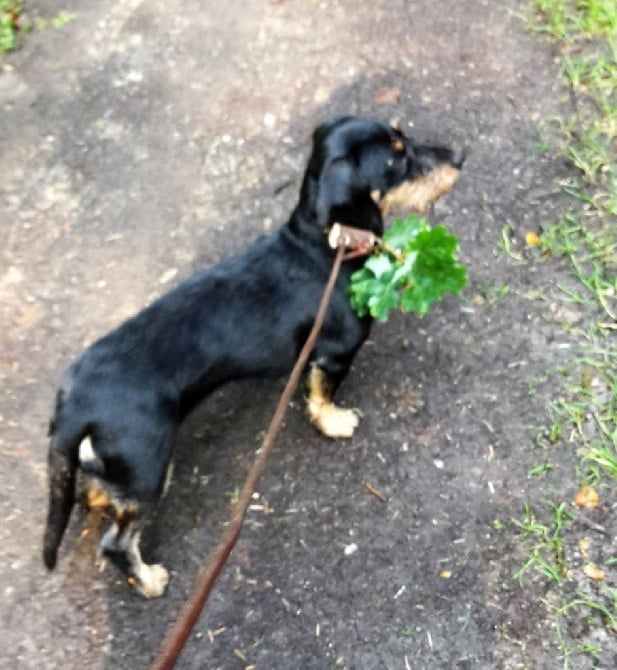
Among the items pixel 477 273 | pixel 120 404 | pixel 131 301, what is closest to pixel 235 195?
pixel 131 301

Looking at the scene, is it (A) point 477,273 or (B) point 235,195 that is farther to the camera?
(B) point 235,195

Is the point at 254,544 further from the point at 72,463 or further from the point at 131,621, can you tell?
the point at 72,463

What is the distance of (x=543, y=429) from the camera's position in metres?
3.78

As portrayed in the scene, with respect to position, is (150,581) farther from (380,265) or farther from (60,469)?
(380,265)

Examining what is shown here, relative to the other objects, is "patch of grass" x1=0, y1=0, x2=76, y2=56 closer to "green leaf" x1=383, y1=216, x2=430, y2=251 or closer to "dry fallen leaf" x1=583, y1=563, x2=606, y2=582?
"green leaf" x1=383, y1=216, x2=430, y2=251

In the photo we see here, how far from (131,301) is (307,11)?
252 centimetres

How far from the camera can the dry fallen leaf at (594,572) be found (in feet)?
11.1

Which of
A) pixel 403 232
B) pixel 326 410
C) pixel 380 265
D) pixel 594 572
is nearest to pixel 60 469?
pixel 326 410

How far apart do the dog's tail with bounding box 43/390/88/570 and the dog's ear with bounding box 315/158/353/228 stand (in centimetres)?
131

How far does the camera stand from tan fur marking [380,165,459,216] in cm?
343

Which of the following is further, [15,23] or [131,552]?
[15,23]

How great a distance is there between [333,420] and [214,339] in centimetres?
91

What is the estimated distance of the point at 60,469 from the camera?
9.89 feet

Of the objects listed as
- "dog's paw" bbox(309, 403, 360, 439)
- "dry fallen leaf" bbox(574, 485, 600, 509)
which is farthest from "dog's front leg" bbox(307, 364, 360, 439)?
"dry fallen leaf" bbox(574, 485, 600, 509)
